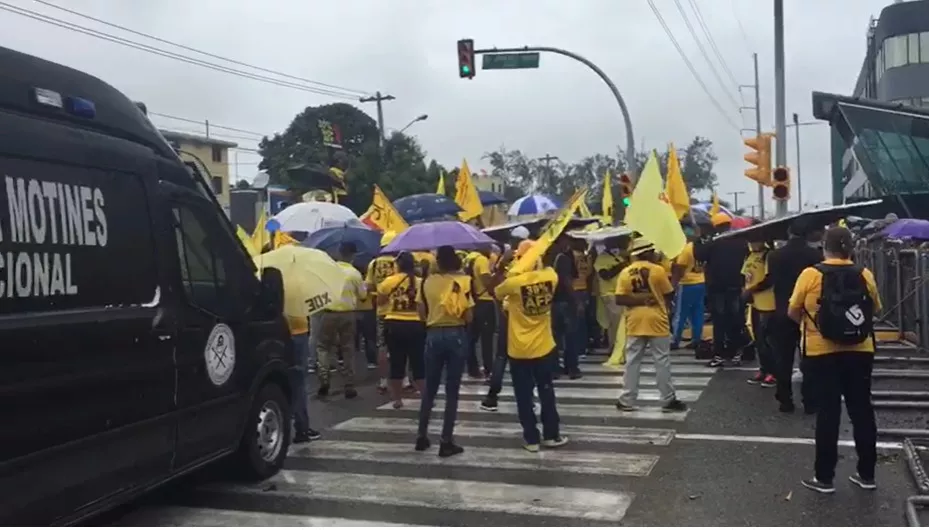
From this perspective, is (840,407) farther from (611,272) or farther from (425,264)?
(611,272)

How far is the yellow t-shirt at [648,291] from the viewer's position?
931cm

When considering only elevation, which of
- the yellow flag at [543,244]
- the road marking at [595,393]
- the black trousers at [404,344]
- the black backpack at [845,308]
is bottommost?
the road marking at [595,393]

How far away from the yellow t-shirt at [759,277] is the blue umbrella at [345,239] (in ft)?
15.0

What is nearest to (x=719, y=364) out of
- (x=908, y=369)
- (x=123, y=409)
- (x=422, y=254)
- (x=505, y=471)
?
(x=908, y=369)

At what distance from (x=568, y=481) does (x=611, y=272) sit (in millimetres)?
6690

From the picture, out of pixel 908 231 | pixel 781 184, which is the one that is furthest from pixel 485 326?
pixel 908 231

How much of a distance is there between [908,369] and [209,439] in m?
8.80

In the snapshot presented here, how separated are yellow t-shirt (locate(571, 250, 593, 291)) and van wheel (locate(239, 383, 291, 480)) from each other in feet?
20.4

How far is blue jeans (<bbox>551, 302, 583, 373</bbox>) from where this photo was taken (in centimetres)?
1134

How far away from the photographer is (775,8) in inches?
671

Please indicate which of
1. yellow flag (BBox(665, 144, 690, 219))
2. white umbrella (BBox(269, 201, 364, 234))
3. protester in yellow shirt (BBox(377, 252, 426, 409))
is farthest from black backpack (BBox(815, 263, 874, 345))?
white umbrella (BBox(269, 201, 364, 234))

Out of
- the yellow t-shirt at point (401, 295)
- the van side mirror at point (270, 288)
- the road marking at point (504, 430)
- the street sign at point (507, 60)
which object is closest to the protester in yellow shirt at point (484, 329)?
the yellow t-shirt at point (401, 295)

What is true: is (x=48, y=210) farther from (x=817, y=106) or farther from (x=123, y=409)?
(x=817, y=106)

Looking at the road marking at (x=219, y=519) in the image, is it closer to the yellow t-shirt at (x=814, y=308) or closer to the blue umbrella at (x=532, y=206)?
the yellow t-shirt at (x=814, y=308)
